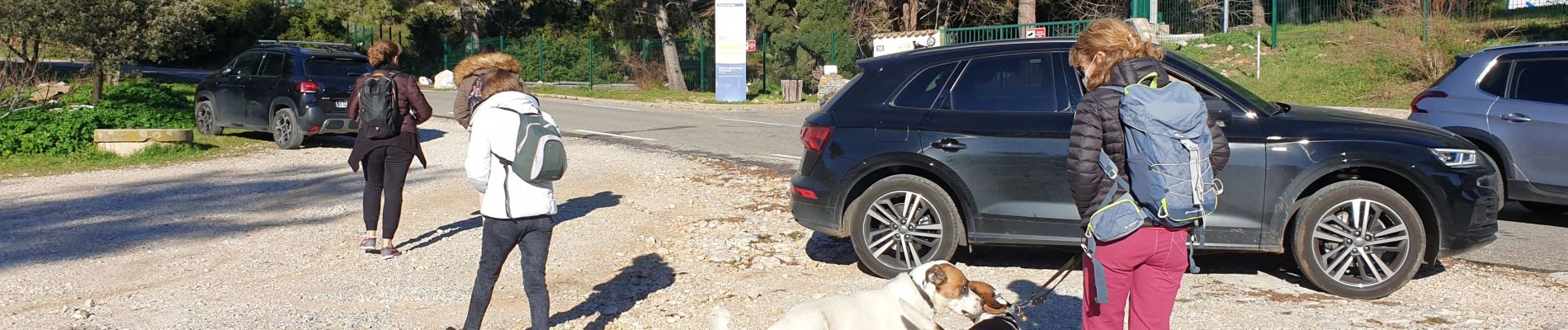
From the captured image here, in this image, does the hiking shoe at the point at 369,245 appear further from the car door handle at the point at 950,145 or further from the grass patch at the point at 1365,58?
the grass patch at the point at 1365,58

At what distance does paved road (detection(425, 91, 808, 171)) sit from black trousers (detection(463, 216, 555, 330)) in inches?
283

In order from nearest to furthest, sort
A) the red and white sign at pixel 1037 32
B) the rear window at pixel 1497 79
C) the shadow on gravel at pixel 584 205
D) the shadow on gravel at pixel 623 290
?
the shadow on gravel at pixel 623 290 < the rear window at pixel 1497 79 < the shadow on gravel at pixel 584 205 < the red and white sign at pixel 1037 32

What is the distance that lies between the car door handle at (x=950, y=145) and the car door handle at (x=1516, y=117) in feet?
15.6

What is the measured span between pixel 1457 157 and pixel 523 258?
4.87 meters

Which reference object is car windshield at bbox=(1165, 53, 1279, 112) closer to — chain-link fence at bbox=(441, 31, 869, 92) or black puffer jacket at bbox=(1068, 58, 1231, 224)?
black puffer jacket at bbox=(1068, 58, 1231, 224)

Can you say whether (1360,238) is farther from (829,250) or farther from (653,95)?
(653,95)

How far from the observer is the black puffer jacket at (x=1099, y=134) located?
144 inches

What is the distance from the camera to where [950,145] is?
638cm

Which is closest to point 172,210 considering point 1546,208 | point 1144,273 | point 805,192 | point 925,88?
point 805,192

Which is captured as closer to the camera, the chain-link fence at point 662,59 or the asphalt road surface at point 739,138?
the asphalt road surface at point 739,138

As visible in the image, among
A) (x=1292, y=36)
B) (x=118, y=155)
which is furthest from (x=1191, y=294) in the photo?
(x=1292, y=36)

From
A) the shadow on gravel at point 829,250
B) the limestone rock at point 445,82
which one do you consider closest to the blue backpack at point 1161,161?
the shadow on gravel at point 829,250

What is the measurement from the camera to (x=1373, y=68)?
19.9 meters

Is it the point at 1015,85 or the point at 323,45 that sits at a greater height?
the point at 323,45
